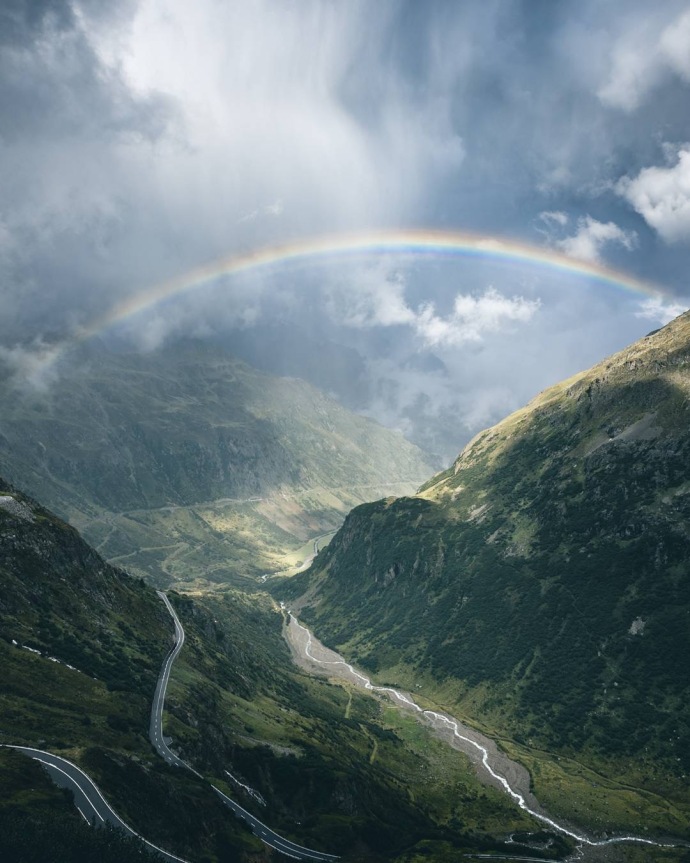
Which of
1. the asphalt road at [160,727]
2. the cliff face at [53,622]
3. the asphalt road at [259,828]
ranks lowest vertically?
the asphalt road at [259,828]

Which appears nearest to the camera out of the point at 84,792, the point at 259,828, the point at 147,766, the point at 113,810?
the point at 113,810

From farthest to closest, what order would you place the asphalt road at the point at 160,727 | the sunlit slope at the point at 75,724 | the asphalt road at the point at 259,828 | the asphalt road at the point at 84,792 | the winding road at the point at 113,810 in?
the asphalt road at the point at 160,727, the asphalt road at the point at 259,828, the winding road at the point at 113,810, the asphalt road at the point at 84,792, the sunlit slope at the point at 75,724

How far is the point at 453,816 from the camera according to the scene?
7357 inches

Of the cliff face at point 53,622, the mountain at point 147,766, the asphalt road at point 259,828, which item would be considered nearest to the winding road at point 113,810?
the asphalt road at point 259,828

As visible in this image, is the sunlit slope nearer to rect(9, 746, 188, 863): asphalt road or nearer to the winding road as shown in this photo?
rect(9, 746, 188, 863): asphalt road

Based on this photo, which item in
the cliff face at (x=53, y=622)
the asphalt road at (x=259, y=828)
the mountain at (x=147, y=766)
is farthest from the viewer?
the cliff face at (x=53, y=622)

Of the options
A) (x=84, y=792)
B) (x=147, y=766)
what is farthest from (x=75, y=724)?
(x=84, y=792)

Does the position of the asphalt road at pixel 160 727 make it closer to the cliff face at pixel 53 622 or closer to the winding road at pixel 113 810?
the winding road at pixel 113 810

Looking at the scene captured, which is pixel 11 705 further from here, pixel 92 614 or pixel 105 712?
pixel 92 614

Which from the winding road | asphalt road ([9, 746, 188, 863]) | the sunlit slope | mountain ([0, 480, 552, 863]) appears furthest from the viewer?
the winding road

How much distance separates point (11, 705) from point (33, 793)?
121 feet

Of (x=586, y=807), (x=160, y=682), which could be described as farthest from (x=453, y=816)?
(x=160, y=682)

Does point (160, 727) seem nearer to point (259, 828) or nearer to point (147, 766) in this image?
point (147, 766)

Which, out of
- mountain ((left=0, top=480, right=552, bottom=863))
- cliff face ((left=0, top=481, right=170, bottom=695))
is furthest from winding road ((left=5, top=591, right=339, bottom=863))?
cliff face ((left=0, top=481, right=170, bottom=695))
